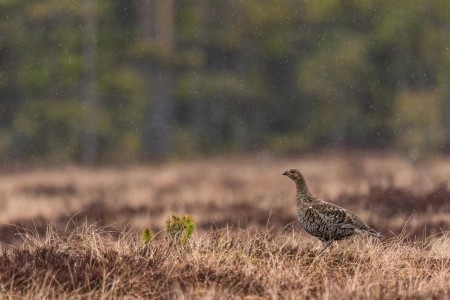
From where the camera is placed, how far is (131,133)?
39.0 meters

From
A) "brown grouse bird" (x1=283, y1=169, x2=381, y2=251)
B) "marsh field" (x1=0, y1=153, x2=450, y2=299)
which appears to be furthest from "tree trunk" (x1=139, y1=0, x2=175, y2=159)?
"brown grouse bird" (x1=283, y1=169, x2=381, y2=251)

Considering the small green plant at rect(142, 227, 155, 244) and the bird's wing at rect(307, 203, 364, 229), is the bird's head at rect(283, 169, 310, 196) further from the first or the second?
the small green plant at rect(142, 227, 155, 244)

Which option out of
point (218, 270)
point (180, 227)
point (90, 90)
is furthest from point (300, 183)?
point (90, 90)

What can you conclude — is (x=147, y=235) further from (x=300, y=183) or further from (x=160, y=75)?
(x=160, y=75)

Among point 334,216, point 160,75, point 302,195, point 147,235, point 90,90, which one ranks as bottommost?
point 90,90

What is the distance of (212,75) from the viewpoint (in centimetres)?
3822

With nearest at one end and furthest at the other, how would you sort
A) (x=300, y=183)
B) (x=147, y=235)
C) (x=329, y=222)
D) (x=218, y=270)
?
(x=218, y=270)
(x=147, y=235)
(x=329, y=222)
(x=300, y=183)

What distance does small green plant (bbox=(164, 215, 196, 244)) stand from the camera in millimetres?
9609

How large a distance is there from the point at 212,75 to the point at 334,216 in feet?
94.2

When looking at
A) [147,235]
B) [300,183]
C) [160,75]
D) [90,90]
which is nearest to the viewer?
[147,235]

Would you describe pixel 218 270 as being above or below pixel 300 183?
below

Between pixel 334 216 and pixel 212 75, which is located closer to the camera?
pixel 334 216

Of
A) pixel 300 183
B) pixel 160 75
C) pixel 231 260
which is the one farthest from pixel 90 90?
pixel 231 260

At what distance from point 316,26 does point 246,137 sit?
16.6ft
